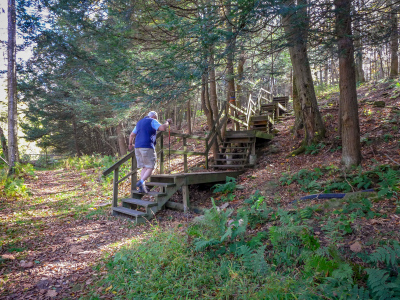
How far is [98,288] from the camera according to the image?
3277 millimetres

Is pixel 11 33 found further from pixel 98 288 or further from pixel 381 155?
pixel 381 155

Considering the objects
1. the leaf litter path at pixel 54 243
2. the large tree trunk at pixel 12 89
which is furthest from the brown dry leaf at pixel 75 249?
the large tree trunk at pixel 12 89

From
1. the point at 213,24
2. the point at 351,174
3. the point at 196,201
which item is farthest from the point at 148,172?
the point at 351,174

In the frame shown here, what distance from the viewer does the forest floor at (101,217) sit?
344 cm

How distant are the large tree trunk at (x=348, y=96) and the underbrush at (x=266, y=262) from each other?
1669mm

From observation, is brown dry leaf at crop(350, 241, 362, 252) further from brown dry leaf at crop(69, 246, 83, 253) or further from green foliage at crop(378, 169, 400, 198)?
brown dry leaf at crop(69, 246, 83, 253)

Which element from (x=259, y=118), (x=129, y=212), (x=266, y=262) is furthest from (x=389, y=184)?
(x=259, y=118)

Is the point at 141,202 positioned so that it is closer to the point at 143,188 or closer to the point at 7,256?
the point at 143,188

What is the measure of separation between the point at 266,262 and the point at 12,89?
481 inches

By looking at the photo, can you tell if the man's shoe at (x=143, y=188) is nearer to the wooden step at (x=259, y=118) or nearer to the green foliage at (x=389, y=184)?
the green foliage at (x=389, y=184)

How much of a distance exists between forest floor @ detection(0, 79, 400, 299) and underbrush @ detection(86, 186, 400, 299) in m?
0.17

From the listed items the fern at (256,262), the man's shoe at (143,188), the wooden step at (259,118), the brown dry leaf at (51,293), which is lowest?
the brown dry leaf at (51,293)

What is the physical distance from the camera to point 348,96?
550 centimetres

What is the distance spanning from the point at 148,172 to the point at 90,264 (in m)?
2.68
